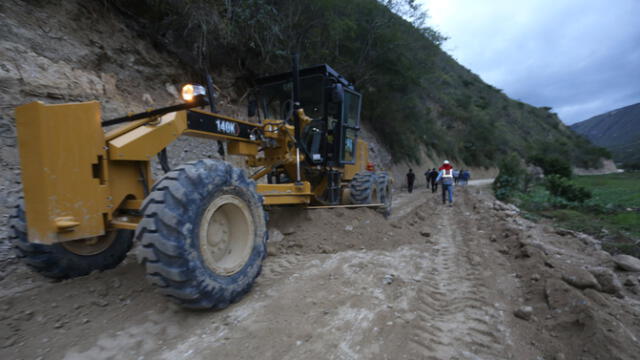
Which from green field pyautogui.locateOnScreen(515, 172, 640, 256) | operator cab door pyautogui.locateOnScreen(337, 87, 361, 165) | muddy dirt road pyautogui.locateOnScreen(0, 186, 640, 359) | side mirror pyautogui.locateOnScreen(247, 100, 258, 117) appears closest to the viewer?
muddy dirt road pyautogui.locateOnScreen(0, 186, 640, 359)

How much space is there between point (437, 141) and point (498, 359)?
30003 millimetres

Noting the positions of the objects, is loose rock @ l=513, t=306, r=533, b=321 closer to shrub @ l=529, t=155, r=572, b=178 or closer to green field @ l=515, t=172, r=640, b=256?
green field @ l=515, t=172, r=640, b=256

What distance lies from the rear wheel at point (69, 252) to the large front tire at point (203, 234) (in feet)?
3.59

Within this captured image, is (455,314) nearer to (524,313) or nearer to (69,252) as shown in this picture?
(524,313)

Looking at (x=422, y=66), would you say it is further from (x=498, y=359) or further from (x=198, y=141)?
(x=498, y=359)

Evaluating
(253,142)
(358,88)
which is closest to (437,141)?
(358,88)

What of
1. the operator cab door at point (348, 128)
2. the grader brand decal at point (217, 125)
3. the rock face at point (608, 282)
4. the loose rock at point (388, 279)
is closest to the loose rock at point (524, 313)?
the rock face at point (608, 282)

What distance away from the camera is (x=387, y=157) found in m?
19.7

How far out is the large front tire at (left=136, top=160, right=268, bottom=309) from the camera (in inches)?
82.2

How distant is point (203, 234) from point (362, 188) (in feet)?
12.7

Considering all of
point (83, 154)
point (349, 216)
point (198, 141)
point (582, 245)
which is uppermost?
point (198, 141)

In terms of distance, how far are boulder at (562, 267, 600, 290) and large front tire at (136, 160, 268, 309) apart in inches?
101

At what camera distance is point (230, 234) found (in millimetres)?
2812

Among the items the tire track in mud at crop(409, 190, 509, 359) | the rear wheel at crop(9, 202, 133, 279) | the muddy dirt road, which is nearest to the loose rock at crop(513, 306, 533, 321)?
the muddy dirt road
